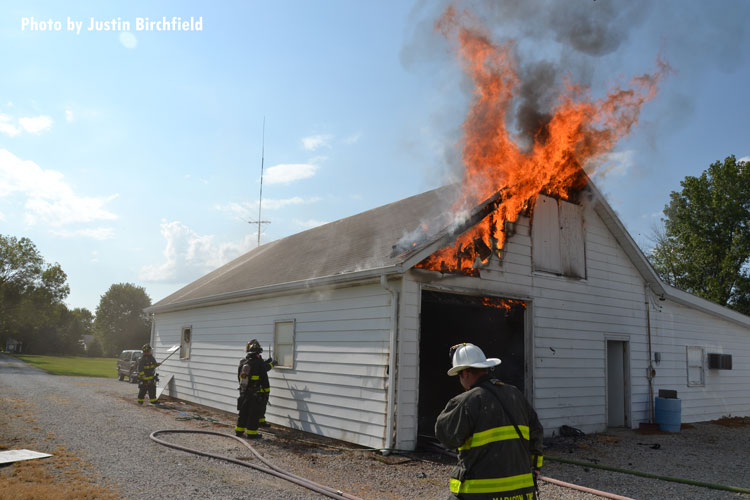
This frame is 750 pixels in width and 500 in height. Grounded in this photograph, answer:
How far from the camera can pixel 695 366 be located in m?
14.9

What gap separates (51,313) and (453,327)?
6776 centimetres

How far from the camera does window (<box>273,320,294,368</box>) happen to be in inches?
457

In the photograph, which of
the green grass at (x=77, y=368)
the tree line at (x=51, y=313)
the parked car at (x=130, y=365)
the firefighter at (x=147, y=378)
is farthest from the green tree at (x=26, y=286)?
the firefighter at (x=147, y=378)

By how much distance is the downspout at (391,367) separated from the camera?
855 centimetres

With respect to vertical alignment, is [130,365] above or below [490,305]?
below

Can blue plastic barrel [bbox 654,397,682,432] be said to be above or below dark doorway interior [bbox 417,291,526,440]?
below

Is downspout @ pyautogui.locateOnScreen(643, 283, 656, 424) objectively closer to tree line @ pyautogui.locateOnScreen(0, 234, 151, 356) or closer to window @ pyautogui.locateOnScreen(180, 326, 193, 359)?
window @ pyautogui.locateOnScreen(180, 326, 193, 359)

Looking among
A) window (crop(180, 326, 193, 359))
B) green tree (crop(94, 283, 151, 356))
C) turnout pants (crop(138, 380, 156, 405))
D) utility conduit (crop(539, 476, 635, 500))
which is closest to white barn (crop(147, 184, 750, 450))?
turnout pants (crop(138, 380, 156, 405))

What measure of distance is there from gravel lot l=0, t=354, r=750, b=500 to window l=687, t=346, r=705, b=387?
1998 millimetres

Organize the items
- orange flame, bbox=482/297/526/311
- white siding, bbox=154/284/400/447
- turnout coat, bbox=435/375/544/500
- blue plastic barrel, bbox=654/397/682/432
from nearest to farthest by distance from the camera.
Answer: turnout coat, bbox=435/375/544/500, white siding, bbox=154/284/400/447, orange flame, bbox=482/297/526/311, blue plastic barrel, bbox=654/397/682/432

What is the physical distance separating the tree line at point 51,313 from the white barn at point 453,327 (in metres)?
57.3

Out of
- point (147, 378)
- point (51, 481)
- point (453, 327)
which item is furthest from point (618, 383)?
point (147, 378)

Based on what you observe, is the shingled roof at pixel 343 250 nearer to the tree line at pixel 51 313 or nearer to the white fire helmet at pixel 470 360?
the white fire helmet at pixel 470 360

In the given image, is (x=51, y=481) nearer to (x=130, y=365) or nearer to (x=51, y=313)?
(x=130, y=365)
